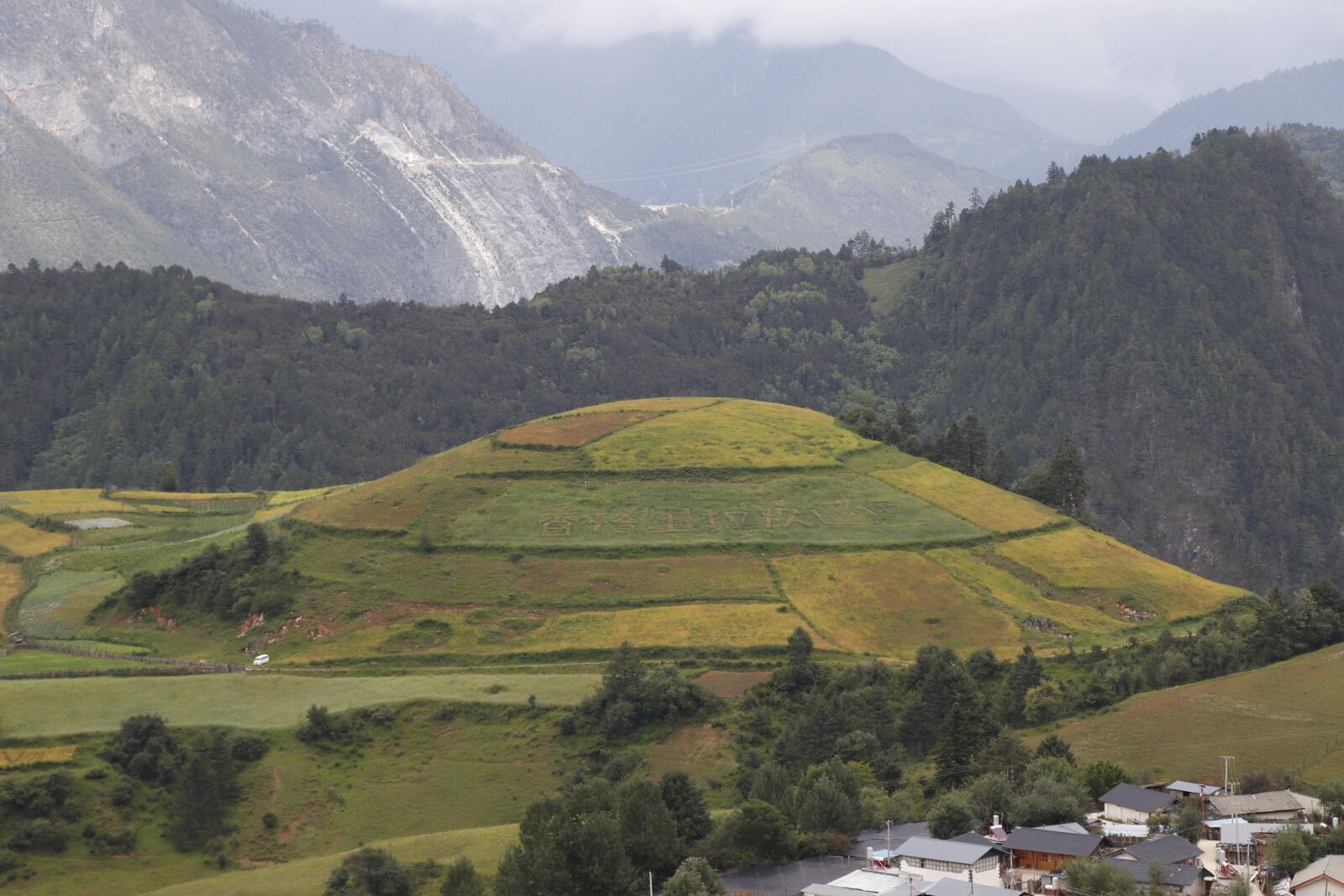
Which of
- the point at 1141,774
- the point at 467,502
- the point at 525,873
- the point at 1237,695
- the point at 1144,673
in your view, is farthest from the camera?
the point at 467,502

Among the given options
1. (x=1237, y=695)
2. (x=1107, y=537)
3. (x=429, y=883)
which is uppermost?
(x=1107, y=537)

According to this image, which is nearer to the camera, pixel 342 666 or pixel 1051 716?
pixel 1051 716

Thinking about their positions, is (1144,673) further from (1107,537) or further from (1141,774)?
(1107,537)

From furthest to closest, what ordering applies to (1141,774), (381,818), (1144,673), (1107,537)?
1. (1107,537)
2. (1144,673)
3. (381,818)
4. (1141,774)

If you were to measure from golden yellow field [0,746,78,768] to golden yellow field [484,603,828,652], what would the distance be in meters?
30.8

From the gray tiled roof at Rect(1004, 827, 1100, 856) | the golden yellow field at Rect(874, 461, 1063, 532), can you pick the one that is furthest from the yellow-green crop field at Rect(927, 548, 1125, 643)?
the gray tiled roof at Rect(1004, 827, 1100, 856)

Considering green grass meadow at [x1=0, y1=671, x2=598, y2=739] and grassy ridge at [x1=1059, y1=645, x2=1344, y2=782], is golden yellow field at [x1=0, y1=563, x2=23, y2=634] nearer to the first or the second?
green grass meadow at [x1=0, y1=671, x2=598, y2=739]

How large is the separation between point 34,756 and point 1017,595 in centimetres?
7141

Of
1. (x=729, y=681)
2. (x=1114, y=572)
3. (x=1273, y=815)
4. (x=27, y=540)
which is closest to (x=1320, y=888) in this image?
(x=1273, y=815)

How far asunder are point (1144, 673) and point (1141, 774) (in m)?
22.2

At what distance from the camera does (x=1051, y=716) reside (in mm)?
100938

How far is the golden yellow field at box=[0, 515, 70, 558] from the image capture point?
140 meters

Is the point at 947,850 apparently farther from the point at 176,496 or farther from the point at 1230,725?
the point at 176,496

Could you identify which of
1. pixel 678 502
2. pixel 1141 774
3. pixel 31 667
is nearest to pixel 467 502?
pixel 678 502
